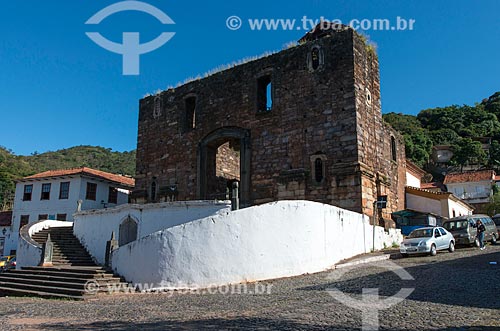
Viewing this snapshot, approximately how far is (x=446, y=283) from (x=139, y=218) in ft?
36.0

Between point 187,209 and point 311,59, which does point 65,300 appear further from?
point 311,59

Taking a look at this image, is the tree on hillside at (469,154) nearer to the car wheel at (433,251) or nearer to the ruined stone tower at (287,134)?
the ruined stone tower at (287,134)

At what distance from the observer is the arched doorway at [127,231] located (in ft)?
Result: 54.2

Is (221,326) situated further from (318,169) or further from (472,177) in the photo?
(472,177)

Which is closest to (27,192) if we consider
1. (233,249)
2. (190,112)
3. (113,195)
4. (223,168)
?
(113,195)

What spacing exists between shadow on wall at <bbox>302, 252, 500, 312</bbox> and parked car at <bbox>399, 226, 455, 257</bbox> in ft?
5.99

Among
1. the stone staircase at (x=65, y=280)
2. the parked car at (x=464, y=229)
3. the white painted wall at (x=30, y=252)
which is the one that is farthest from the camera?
the white painted wall at (x=30, y=252)

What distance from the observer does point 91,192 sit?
2969 centimetres

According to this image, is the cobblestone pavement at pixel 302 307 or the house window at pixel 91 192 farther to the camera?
the house window at pixel 91 192

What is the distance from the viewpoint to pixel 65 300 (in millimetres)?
11625

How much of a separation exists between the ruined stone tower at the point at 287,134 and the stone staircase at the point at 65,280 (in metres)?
6.45

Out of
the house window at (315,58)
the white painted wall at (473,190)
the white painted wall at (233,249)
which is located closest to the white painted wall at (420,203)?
the house window at (315,58)

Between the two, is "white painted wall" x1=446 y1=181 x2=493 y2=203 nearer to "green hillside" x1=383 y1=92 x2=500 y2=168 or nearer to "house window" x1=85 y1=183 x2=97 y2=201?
"green hillside" x1=383 y1=92 x2=500 y2=168

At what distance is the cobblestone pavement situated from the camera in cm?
650
